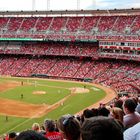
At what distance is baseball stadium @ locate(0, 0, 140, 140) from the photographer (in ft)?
170

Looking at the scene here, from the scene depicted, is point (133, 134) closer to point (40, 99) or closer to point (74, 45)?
point (40, 99)

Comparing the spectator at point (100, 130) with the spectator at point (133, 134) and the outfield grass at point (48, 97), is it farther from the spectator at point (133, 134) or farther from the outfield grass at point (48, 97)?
the outfield grass at point (48, 97)

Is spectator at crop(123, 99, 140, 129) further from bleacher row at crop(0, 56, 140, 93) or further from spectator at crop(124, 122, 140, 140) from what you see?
bleacher row at crop(0, 56, 140, 93)

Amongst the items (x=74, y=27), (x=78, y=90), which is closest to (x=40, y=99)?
(x=78, y=90)

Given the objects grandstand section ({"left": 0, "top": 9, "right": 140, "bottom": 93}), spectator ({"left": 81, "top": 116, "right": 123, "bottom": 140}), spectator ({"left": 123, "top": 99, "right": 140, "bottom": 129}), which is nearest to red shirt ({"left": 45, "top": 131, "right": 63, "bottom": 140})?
spectator ({"left": 123, "top": 99, "right": 140, "bottom": 129})

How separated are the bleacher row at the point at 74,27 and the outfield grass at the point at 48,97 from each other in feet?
49.2

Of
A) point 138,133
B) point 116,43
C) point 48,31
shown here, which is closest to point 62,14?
point 48,31

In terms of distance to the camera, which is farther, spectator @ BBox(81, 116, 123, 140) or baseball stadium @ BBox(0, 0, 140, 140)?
baseball stadium @ BBox(0, 0, 140, 140)

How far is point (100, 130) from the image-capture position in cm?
385


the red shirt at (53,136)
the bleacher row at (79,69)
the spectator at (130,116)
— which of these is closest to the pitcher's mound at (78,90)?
the bleacher row at (79,69)

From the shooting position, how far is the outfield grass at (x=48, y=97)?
3850 cm

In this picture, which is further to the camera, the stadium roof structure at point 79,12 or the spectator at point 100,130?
the stadium roof structure at point 79,12

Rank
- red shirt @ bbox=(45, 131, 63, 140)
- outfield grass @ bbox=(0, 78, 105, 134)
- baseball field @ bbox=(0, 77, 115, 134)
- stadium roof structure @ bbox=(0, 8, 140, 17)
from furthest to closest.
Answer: stadium roof structure @ bbox=(0, 8, 140, 17) < baseball field @ bbox=(0, 77, 115, 134) < outfield grass @ bbox=(0, 78, 105, 134) < red shirt @ bbox=(45, 131, 63, 140)

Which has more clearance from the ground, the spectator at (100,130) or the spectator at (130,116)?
the spectator at (100,130)
